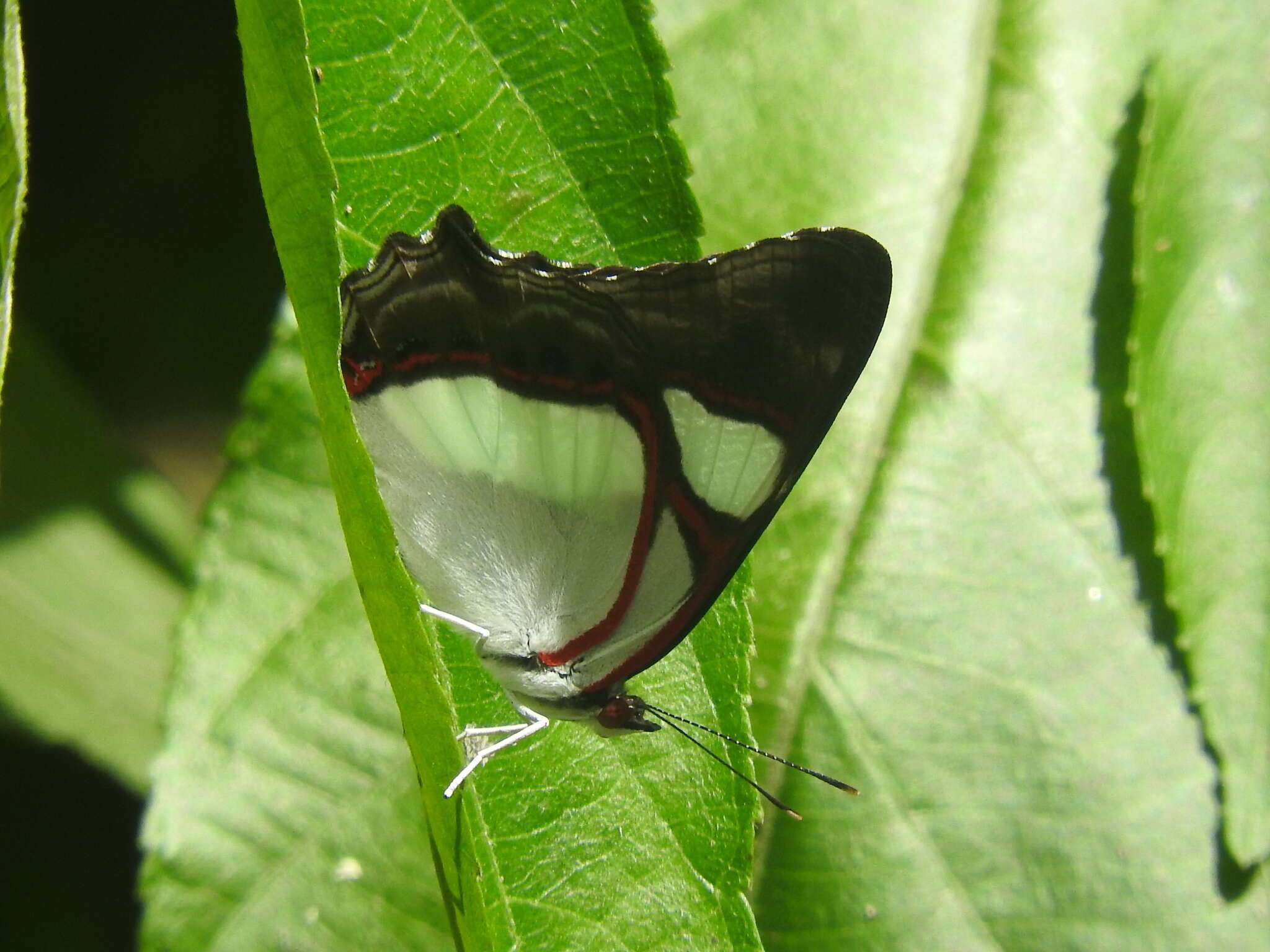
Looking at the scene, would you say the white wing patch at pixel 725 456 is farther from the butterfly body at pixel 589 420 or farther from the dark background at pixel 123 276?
the dark background at pixel 123 276

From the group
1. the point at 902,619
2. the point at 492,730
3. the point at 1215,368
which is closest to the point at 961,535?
the point at 902,619

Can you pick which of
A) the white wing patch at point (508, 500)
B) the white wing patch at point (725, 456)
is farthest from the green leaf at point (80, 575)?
the white wing patch at point (725, 456)

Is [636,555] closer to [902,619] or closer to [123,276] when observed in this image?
[902,619]

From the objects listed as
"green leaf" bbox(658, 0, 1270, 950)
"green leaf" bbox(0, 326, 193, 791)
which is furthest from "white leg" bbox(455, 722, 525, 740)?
"green leaf" bbox(0, 326, 193, 791)

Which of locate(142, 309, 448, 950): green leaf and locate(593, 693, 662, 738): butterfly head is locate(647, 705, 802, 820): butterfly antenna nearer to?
locate(593, 693, 662, 738): butterfly head

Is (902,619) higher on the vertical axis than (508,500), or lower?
lower

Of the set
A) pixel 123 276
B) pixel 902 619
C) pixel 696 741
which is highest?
pixel 123 276
